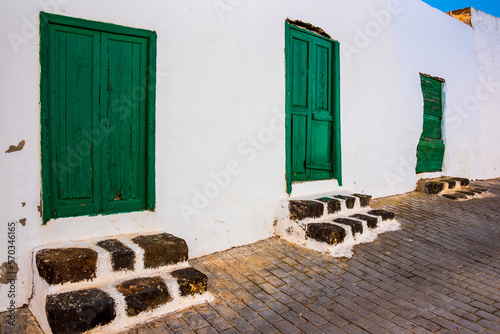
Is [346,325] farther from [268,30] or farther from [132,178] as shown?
[268,30]

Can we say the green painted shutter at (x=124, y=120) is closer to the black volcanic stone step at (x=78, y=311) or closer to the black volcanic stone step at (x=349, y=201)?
the black volcanic stone step at (x=78, y=311)

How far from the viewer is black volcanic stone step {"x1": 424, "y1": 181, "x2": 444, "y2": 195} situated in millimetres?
6891

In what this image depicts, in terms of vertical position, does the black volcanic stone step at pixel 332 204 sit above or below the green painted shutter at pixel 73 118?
below

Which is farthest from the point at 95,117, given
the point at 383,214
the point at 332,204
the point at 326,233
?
the point at 383,214

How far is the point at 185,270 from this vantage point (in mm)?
3027

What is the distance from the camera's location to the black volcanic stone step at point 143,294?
2.53 m

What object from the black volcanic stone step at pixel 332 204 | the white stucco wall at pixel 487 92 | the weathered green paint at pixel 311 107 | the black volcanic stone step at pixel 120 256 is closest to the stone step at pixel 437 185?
the white stucco wall at pixel 487 92

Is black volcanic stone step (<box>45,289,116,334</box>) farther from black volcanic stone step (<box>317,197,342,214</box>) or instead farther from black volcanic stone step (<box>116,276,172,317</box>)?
black volcanic stone step (<box>317,197,342,214</box>)

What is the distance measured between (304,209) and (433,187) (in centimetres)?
393

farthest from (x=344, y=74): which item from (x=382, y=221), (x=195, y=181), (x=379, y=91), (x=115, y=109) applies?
(x=115, y=109)

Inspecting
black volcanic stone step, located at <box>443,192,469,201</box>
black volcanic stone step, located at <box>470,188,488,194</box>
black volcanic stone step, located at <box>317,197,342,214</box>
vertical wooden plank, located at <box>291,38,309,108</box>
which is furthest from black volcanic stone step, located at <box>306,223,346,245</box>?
black volcanic stone step, located at <box>470,188,488,194</box>

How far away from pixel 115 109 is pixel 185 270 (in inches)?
62.0

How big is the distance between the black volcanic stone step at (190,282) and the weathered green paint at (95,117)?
2.72ft

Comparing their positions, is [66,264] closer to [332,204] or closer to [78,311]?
[78,311]
